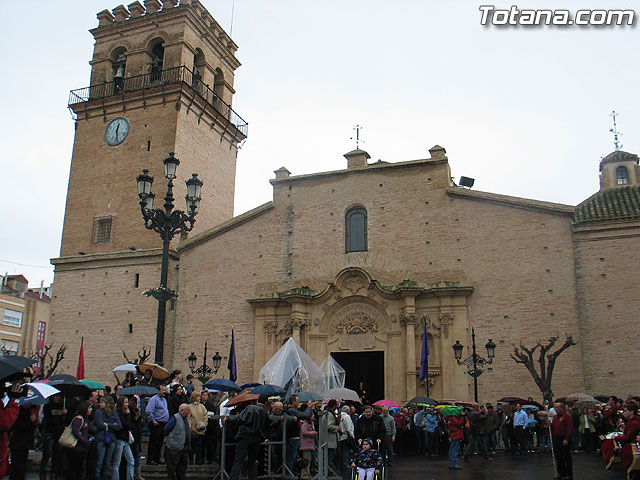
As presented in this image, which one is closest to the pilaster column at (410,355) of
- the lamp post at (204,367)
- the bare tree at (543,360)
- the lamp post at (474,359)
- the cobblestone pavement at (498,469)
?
the lamp post at (474,359)

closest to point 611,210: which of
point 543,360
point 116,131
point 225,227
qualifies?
point 543,360

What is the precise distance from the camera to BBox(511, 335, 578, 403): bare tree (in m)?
21.6

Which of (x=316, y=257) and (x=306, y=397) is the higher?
(x=316, y=257)

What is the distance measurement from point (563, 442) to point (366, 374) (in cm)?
1378

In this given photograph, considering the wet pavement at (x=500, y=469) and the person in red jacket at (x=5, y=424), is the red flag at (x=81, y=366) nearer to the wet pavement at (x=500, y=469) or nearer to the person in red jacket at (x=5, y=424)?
the wet pavement at (x=500, y=469)

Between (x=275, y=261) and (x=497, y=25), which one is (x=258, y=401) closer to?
(x=497, y=25)

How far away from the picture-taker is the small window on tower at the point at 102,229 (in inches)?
1217

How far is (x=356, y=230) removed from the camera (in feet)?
90.0

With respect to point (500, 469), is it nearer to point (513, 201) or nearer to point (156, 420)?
point (156, 420)

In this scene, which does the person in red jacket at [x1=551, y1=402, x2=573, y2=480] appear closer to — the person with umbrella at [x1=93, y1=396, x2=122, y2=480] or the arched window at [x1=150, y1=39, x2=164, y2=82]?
the person with umbrella at [x1=93, y1=396, x2=122, y2=480]

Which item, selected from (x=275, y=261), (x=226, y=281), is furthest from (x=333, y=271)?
(x=226, y=281)

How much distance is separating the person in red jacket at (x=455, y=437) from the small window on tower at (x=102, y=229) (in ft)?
67.0

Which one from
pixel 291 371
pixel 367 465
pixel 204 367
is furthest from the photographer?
pixel 204 367

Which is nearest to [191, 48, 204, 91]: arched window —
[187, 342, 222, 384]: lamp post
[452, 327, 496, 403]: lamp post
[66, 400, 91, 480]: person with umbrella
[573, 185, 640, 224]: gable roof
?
[187, 342, 222, 384]: lamp post
